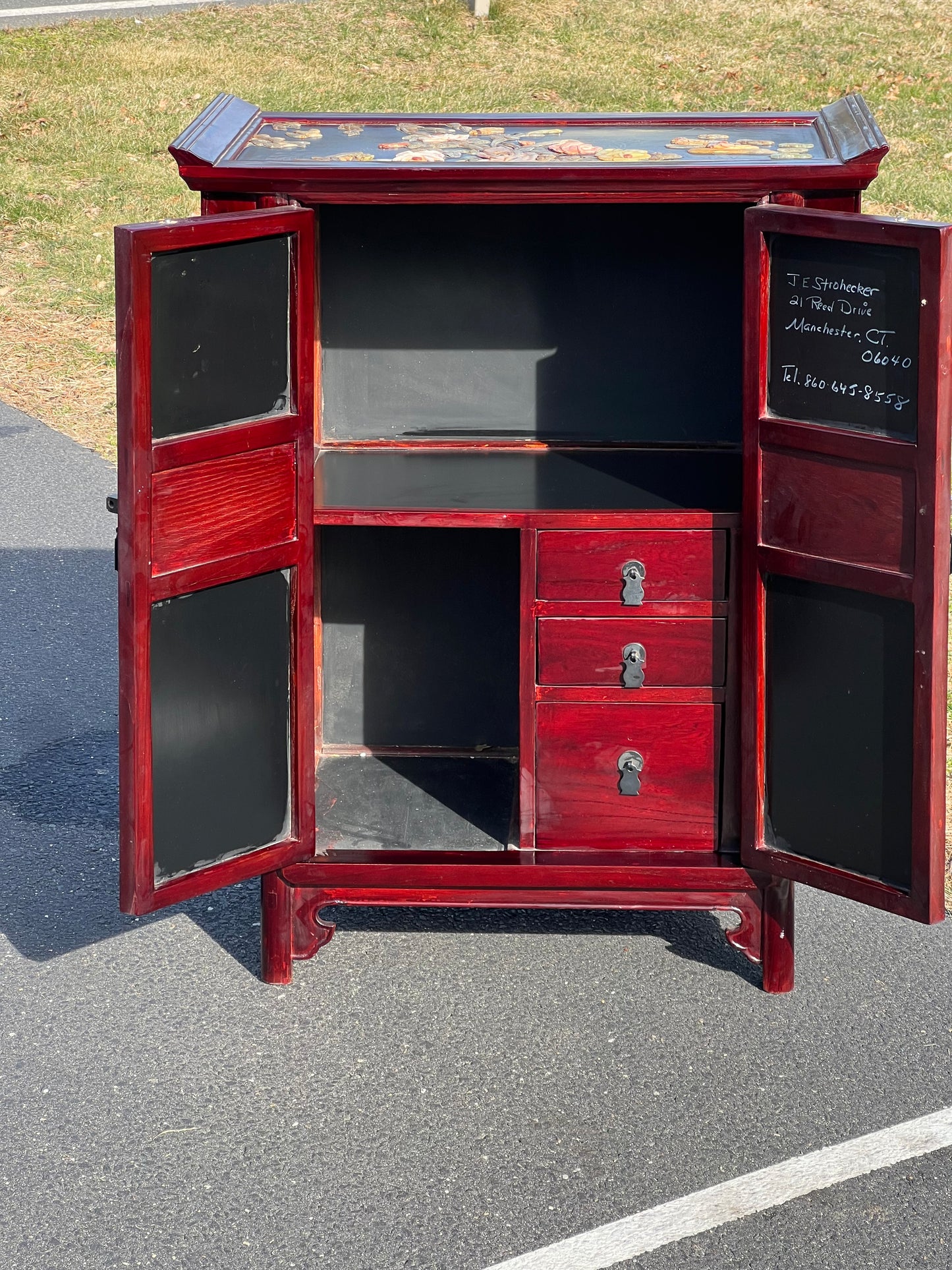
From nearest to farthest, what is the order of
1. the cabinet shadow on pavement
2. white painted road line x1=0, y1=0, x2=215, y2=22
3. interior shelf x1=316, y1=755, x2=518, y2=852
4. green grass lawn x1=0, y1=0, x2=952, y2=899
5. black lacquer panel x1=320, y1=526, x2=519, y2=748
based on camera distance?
interior shelf x1=316, y1=755, x2=518, y2=852, the cabinet shadow on pavement, black lacquer panel x1=320, y1=526, x2=519, y2=748, green grass lawn x1=0, y1=0, x2=952, y2=899, white painted road line x1=0, y1=0, x2=215, y2=22

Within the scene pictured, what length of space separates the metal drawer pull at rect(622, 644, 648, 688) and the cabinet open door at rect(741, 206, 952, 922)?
0.82 ft

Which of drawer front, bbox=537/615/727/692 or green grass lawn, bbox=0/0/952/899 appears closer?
drawer front, bbox=537/615/727/692

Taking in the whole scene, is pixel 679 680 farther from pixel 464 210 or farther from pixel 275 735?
pixel 464 210

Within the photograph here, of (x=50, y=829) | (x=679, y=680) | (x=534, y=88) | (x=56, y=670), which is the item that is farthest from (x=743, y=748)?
(x=534, y=88)

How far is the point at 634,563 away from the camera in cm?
322

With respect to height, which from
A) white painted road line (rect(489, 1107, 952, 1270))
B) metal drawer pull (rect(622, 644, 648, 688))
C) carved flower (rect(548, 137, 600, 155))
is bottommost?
white painted road line (rect(489, 1107, 952, 1270))

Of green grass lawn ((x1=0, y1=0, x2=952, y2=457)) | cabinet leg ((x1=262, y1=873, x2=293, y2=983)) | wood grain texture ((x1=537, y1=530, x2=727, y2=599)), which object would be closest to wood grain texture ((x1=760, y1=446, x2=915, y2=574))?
wood grain texture ((x1=537, y1=530, x2=727, y2=599))

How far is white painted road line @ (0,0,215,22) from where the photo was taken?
1267 centimetres

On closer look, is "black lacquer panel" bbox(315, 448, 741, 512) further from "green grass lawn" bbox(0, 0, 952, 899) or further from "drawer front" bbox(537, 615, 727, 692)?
"green grass lawn" bbox(0, 0, 952, 899)

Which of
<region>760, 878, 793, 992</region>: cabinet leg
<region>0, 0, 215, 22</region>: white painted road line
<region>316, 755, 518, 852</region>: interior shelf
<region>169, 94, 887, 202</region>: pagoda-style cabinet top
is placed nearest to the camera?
<region>169, 94, 887, 202</region>: pagoda-style cabinet top

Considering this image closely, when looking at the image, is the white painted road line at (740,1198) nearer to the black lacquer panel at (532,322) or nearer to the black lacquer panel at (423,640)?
the black lacquer panel at (423,640)

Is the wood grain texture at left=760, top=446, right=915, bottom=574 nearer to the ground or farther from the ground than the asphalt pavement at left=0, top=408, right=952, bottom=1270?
farther from the ground

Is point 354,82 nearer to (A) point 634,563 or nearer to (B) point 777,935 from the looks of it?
(A) point 634,563

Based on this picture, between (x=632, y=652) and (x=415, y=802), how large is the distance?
741 millimetres
